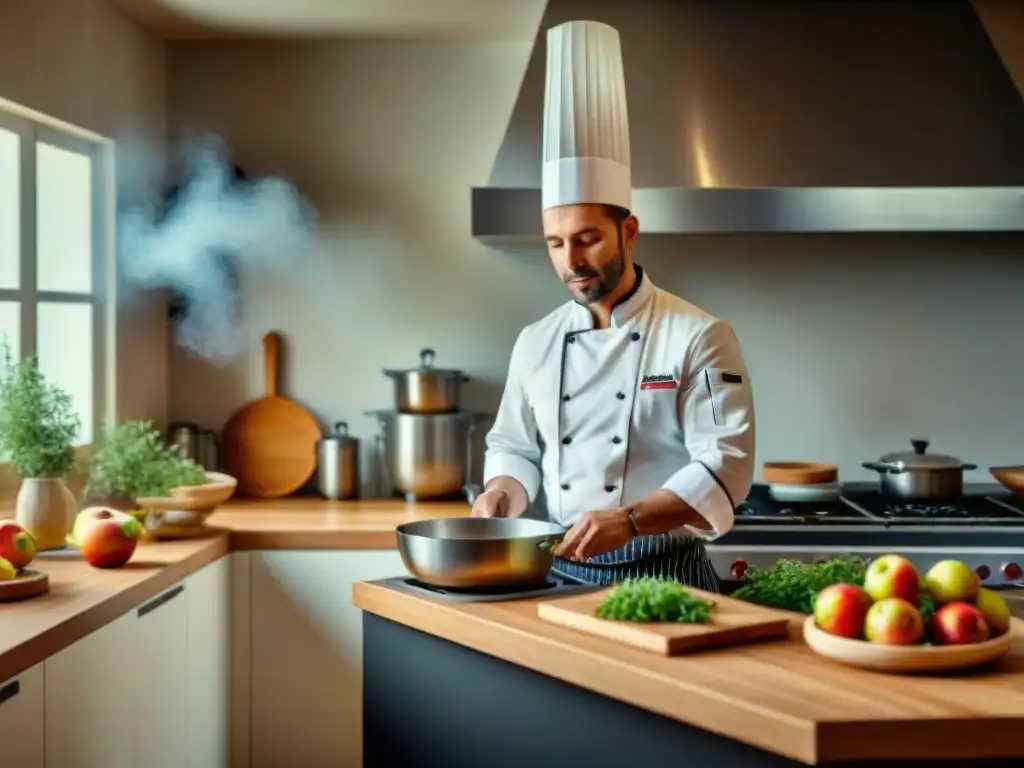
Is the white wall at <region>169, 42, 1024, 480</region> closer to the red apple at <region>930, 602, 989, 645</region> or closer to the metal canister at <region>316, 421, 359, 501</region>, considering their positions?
the metal canister at <region>316, 421, 359, 501</region>

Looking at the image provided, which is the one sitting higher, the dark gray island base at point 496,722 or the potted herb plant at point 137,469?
the potted herb plant at point 137,469

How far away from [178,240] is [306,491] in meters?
0.86

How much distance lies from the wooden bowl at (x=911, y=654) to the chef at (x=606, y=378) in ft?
2.26

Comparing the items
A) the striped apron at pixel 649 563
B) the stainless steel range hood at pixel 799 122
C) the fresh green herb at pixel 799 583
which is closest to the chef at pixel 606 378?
the striped apron at pixel 649 563

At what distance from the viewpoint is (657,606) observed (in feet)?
6.14

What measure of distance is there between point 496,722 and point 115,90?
7.70 ft

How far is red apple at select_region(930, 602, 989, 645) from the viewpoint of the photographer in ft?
5.53

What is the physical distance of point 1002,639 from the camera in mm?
1701

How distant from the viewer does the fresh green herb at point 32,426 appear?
9.12 ft

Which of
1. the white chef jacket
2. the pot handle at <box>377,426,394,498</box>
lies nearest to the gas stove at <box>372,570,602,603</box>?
the white chef jacket

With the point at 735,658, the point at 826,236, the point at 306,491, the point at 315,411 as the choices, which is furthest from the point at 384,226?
the point at 735,658

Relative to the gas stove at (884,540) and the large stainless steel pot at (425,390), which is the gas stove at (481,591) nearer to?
the gas stove at (884,540)

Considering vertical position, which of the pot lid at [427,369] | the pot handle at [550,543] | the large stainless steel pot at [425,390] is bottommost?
the pot handle at [550,543]

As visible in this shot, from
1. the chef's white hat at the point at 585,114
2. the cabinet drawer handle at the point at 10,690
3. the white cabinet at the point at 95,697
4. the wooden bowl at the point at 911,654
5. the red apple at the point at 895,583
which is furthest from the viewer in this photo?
the chef's white hat at the point at 585,114
